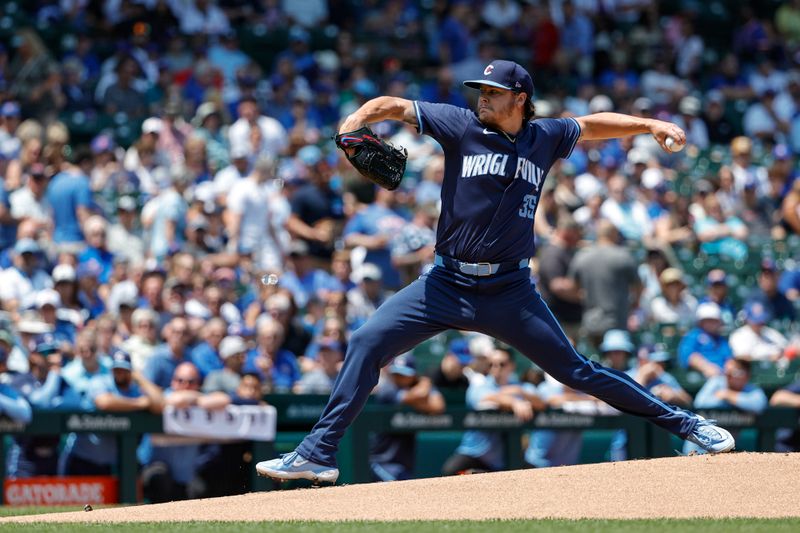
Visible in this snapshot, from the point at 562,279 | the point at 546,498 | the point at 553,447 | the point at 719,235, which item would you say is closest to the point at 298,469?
the point at 546,498

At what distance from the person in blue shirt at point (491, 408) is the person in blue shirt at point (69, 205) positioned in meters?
4.06

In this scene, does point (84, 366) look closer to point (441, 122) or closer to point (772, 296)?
point (441, 122)

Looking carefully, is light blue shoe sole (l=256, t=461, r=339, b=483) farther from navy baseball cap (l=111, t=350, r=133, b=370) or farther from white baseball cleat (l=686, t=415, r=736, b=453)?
navy baseball cap (l=111, t=350, r=133, b=370)

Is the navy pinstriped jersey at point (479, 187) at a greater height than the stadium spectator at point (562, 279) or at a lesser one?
greater

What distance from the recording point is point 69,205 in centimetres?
1208

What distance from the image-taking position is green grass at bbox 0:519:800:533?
18.1ft

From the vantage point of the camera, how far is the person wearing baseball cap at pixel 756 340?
12.3 m

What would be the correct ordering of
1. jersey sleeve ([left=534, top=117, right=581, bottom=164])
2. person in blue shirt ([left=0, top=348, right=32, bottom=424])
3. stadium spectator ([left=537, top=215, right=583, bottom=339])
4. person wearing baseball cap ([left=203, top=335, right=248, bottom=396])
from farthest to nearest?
stadium spectator ([left=537, top=215, right=583, bottom=339]) → person wearing baseball cap ([left=203, top=335, right=248, bottom=396]) → person in blue shirt ([left=0, top=348, right=32, bottom=424]) → jersey sleeve ([left=534, top=117, right=581, bottom=164])

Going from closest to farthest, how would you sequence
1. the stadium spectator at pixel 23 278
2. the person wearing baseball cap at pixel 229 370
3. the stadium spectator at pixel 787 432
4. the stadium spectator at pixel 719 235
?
the person wearing baseball cap at pixel 229 370 → the stadium spectator at pixel 787 432 → the stadium spectator at pixel 23 278 → the stadium spectator at pixel 719 235

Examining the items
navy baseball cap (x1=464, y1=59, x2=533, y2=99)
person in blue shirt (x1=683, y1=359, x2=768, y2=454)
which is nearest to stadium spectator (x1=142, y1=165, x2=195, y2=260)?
person in blue shirt (x1=683, y1=359, x2=768, y2=454)

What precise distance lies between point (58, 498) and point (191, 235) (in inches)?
146

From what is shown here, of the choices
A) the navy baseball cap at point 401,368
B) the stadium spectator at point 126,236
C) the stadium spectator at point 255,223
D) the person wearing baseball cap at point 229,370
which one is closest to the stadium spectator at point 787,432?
the navy baseball cap at point 401,368

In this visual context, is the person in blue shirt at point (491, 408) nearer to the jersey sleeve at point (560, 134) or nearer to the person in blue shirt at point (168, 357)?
the person in blue shirt at point (168, 357)

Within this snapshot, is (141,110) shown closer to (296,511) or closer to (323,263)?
(323,263)
